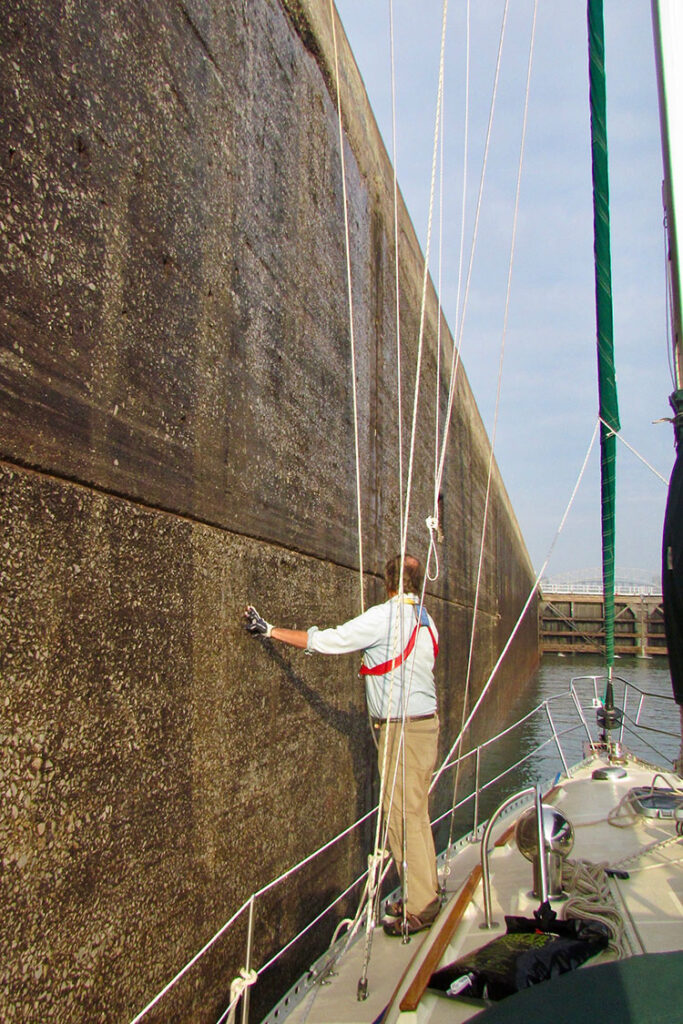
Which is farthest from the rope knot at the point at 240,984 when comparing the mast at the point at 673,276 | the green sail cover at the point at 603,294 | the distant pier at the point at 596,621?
the distant pier at the point at 596,621

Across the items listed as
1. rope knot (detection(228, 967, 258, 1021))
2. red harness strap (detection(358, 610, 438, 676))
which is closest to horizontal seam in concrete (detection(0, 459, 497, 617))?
red harness strap (detection(358, 610, 438, 676))

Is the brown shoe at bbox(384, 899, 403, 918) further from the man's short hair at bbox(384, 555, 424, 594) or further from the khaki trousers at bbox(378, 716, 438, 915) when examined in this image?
the man's short hair at bbox(384, 555, 424, 594)

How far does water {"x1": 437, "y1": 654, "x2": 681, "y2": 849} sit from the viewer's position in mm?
6895

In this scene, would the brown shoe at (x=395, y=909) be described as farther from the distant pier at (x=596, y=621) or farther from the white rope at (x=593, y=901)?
the distant pier at (x=596, y=621)

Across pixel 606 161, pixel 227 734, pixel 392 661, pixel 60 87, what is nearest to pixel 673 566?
pixel 392 661

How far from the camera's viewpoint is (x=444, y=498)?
7.62 meters

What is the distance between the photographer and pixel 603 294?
601cm

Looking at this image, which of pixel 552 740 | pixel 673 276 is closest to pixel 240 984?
pixel 673 276

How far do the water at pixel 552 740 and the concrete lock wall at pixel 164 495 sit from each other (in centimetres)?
175

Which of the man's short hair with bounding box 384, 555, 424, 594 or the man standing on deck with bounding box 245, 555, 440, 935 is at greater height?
the man's short hair with bounding box 384, 555, 424, 594

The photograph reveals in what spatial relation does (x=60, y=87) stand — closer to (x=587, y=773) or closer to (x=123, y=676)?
(x=123, y=676)

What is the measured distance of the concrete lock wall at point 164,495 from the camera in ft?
5.56

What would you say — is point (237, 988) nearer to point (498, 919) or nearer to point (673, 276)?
point (498, 919)

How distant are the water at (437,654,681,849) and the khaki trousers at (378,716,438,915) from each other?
92cm
